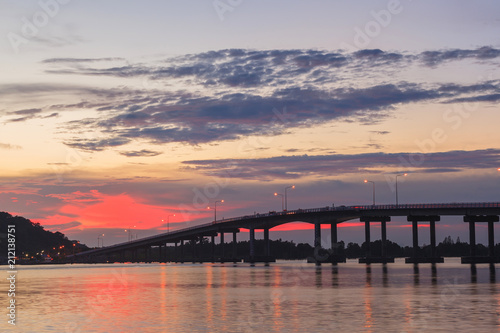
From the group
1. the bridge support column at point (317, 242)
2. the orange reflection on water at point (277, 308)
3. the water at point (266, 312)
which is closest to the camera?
the water at point (266, 312)

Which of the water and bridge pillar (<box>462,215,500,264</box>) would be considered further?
bridge pillar (<box>462,215,500,264</box>)

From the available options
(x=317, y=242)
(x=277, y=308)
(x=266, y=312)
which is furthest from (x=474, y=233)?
(x=266, y=312)

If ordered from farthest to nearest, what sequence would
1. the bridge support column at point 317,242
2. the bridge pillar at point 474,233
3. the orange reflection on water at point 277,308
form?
the bridge support column at point 317,242
the bridge pillar at point 474,233
the orange reflection on water at point 277,308

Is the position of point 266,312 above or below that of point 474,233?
below

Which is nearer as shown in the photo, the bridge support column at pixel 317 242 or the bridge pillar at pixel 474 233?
the bridge pillar at pixel 474 233

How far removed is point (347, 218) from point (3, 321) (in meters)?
157

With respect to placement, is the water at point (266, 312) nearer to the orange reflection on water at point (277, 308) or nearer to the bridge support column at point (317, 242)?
the orange reflection on water at point (277, 308)

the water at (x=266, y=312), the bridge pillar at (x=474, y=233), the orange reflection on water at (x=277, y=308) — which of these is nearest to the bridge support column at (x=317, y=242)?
the bridge pillar at (x=474, y=233)

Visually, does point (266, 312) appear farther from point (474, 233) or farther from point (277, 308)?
point (474, 233)

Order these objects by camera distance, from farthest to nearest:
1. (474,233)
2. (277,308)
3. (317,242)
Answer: (317,242), (474,233), (277,308)

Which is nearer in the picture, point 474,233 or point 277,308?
point 277,308

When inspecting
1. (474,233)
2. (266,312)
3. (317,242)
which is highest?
(474,233)

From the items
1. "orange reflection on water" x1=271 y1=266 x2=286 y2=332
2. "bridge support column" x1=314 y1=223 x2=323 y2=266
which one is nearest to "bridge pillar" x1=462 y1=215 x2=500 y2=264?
"bridge support column" x1=314 y1=223 x2=323 y2=266

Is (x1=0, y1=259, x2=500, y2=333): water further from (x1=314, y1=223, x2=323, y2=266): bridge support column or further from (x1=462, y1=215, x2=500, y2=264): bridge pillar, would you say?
(x1=314, y1=223, x2=323, y2=266): bridge support column
